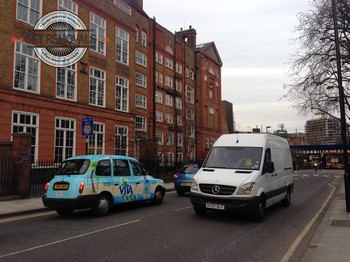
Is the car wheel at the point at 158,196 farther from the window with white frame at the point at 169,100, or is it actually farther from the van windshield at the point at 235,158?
the window with white frame at the point at 169,100

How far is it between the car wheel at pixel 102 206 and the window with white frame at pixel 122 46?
22.2 metres

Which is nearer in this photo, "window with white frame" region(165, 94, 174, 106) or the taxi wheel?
the taxi wheel

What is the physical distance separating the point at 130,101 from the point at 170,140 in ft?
46.2

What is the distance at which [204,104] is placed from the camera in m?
53.8

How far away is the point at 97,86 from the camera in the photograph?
1093 inches

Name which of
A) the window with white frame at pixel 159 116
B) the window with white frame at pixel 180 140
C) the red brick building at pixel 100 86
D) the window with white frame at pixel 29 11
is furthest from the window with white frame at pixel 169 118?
the window with white frame at pixel 29 11

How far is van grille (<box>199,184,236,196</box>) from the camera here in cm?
886

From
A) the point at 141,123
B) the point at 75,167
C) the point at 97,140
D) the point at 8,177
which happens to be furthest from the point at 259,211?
the point at 141,123

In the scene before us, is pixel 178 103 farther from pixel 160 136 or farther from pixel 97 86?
pixel 97 86

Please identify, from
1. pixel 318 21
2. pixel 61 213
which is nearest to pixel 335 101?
pixel 318 21

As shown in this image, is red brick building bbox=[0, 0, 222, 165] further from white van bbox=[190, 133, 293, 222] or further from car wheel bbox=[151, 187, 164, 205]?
white van bbox=[190, 133, 293, 222]

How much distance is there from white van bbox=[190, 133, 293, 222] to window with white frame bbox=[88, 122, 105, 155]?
17.4 m

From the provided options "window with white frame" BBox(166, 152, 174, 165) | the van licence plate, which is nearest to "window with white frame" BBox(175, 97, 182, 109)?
"window with white frame" BBox(166, 152, 174, 165)

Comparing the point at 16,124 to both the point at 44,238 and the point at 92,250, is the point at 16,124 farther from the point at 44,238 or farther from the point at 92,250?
the point at 92,250
